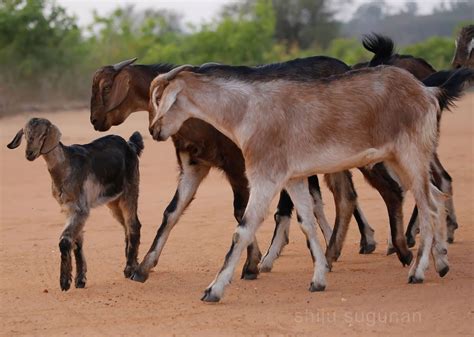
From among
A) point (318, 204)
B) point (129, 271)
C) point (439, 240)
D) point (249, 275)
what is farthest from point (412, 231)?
point (129, 271)

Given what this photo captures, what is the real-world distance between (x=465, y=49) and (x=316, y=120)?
174 inches

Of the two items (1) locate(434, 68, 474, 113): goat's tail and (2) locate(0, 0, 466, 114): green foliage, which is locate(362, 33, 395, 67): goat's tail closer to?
(1) locate(434, 68, 474, 113): goat's tail

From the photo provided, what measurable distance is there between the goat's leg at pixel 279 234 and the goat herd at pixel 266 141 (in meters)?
0.03

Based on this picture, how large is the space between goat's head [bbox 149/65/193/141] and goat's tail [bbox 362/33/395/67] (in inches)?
98.4

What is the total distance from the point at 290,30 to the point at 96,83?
43605 mm

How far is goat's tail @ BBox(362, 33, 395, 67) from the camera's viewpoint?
11.2m

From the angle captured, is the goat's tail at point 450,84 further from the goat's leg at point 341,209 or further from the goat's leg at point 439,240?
the goat's leg at point 341,209

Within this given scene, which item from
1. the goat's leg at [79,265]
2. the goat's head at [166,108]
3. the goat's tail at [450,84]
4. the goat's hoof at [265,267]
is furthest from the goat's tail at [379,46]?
the goat's leg at [79,265]

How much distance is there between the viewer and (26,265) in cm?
1145

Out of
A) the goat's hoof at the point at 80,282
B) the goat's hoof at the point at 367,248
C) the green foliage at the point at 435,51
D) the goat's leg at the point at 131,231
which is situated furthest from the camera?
the green foliage at the point at 435,51

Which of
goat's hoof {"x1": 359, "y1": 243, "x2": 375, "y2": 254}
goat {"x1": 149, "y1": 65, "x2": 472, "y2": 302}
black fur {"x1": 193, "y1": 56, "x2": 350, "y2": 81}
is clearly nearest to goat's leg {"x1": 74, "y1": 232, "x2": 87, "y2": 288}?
goat {"x1": 149, "y1": 65, "x2": 472, "y2": 302}

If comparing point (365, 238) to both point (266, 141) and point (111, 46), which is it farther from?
point (111, 46)

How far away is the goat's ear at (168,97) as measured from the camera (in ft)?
30.9

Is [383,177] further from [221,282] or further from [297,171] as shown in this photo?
[221,282]
